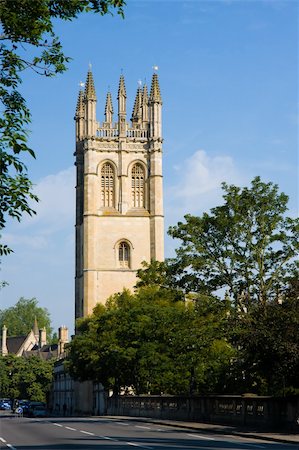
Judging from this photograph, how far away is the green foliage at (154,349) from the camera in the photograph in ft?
171

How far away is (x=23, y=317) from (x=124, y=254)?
3284 inches

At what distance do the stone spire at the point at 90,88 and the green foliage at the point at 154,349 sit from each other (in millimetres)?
41653

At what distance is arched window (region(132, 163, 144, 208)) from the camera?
341 feet

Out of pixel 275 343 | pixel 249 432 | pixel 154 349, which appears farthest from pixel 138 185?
pixel 249 432

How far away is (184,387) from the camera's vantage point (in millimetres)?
56781

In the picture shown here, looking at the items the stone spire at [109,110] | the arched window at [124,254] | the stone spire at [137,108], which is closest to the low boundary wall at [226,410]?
the arched window at [124,254]

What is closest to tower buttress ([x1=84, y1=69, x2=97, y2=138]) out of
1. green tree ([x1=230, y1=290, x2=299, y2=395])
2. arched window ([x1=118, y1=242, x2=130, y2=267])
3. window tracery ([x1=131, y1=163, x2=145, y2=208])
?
window tracery ([x1=131, y1=163, x2=145, y2=208])

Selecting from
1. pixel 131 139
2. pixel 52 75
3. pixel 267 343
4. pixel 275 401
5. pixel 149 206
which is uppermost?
pixel 131 139

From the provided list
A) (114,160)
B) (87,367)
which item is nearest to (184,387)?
(87,367)

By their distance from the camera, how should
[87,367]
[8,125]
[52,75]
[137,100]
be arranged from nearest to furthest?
1. [8,125]
2. [52,75]
3. [87,367]
4. [137,100]

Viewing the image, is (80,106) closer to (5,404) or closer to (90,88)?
(90,88)

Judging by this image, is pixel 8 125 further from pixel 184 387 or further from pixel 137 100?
pixel 137 100

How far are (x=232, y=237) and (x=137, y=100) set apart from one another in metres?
71.8

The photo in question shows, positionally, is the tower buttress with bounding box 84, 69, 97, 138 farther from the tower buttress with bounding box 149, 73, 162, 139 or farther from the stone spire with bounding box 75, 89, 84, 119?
the tower buttress with bounding box 149, 73, 162, 139
